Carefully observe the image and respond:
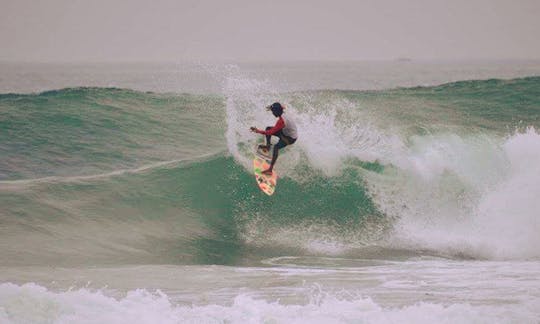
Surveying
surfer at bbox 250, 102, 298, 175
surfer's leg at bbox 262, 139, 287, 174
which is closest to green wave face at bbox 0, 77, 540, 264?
surfer's leg at bbox 262, 139, 287, 174

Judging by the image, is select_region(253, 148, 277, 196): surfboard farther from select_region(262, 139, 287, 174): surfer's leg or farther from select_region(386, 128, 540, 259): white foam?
select_region(386, 128, 540, 259): white foam

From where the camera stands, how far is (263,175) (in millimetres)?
12586

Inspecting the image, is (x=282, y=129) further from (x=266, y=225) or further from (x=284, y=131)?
(x=266, y=225)

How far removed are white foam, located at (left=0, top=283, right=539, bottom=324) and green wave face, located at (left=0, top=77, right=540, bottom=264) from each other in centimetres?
267

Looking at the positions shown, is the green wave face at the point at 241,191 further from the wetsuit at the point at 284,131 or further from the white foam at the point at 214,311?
the white foam at the point at 214,311

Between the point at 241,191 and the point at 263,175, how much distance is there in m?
0.80

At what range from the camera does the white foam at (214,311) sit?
22.2 ft

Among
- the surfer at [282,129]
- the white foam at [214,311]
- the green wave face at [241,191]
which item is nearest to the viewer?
the white foam at [214,311]

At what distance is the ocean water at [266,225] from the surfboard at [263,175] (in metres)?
0.34

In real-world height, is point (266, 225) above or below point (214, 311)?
above

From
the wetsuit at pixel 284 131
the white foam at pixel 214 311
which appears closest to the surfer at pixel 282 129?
the wetsuit at pixel 284 131

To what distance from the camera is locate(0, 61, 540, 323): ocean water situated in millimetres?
7320

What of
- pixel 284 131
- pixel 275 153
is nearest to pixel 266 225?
pixel 275 153

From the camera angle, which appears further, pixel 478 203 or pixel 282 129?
pixel 478 203
